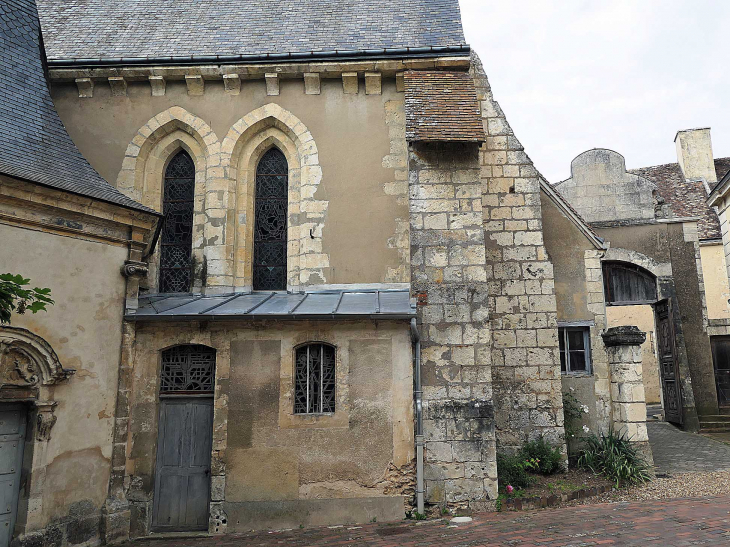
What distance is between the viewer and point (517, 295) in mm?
9164

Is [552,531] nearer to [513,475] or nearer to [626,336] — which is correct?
[513,475]

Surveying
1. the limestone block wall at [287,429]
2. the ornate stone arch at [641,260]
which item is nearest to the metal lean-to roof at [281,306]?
the limestone block wall at [287,429]

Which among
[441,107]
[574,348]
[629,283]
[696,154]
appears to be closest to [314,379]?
[441,107]

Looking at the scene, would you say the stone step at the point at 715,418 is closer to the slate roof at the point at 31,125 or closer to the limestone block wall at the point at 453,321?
the limestone block wall at the point at 453,321

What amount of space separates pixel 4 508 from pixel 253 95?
21.9 feet

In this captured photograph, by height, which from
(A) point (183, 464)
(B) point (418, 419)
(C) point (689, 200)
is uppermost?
(C) point (689, 200)

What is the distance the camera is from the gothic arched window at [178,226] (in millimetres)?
8898

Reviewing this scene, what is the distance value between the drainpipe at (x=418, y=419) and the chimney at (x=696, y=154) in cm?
1588

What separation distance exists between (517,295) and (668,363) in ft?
29.4

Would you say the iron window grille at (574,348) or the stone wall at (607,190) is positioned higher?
the stone wall at (607,190)

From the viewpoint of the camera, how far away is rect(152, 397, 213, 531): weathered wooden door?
23.2 ft

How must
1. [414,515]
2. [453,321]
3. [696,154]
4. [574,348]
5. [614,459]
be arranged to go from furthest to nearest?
[696,154] < [574,348] < [614,459] < [453,321] < [414,515]

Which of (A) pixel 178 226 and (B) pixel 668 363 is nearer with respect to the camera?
(A) pixel 178 226

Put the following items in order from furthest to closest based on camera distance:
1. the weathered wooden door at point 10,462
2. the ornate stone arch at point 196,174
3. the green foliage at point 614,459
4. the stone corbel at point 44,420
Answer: the ornate stone arch at point 196,174, the green foliage at point 614,459, the stone corbel at point 44,420, the weathered wooden door at point 10,462
